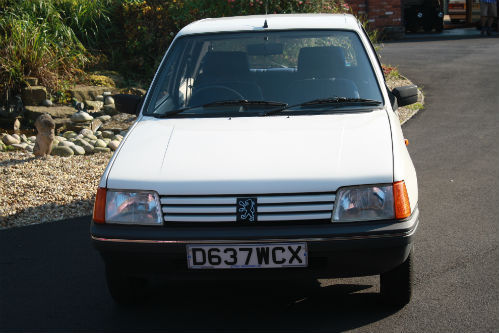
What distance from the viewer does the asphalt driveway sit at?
4.47 meters

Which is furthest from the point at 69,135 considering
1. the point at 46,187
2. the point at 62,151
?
the point at 46,187

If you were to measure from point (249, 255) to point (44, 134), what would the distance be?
5.57 metres

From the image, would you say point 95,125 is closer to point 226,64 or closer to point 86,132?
point 86,132

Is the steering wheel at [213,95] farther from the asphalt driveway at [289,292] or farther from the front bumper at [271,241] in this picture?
the front bumper at [271,241]

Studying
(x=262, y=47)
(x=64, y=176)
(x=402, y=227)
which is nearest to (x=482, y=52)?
(x=64, y=176)

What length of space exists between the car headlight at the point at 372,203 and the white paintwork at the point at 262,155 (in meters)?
0.05

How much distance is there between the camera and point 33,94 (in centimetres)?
1195

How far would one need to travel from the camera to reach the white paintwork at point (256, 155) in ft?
13.5

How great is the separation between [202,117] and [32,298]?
5.26ft

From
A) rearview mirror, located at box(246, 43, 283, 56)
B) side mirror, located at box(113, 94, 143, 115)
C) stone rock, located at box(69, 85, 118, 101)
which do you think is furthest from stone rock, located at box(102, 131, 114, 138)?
rearview mirror, located at box(246, 43, 283, 56)

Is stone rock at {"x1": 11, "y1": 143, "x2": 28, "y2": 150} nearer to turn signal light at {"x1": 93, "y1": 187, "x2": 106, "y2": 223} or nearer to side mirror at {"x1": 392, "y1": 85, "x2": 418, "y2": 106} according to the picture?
side mirror at {"x1": 392, "y1": 85, "x2": 418, "y2": 106}

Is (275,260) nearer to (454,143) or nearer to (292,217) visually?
(292,217)

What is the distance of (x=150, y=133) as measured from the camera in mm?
4840

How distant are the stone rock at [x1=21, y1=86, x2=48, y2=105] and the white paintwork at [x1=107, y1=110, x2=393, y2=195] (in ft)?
24.4
